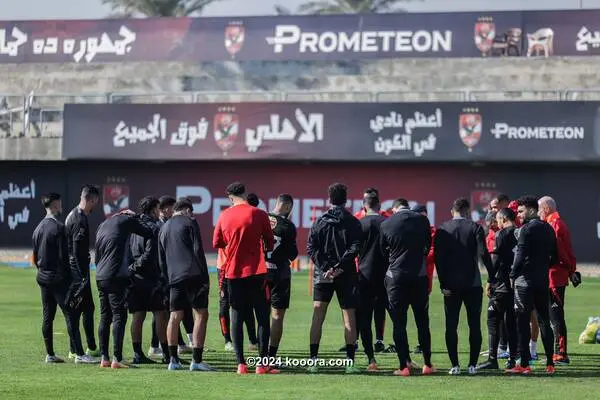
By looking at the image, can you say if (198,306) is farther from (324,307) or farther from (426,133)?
(426,133)

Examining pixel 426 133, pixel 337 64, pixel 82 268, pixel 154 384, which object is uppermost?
pixel 337 64

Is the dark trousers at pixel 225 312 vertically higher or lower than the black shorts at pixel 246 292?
lower

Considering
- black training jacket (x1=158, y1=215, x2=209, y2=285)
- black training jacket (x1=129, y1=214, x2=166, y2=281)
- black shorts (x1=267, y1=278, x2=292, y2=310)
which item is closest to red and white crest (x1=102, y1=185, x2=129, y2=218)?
black training jacket (x1=129, y1=214, x2=166, y2=281)

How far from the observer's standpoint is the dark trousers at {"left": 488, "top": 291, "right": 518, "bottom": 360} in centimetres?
1591

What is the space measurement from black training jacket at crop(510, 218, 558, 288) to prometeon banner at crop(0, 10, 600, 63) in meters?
30.5

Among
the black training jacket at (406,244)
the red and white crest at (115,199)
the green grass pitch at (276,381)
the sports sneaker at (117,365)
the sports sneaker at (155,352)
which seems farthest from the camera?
the red and white crest at (115,199)

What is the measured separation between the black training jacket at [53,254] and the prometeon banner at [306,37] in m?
31.4

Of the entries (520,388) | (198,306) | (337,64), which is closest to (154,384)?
(198,306)

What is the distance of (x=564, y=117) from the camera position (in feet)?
132

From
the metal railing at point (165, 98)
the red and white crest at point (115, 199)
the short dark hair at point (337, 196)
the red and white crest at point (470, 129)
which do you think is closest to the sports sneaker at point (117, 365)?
the short dark hair at point (337, 196)

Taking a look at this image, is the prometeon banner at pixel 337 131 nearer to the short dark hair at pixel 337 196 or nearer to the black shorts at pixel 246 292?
the short dark hair at pixel 337 196

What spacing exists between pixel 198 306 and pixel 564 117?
2690 centimetres

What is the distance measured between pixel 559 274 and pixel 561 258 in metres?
0.23

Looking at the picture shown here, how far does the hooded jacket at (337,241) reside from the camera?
603 inches
